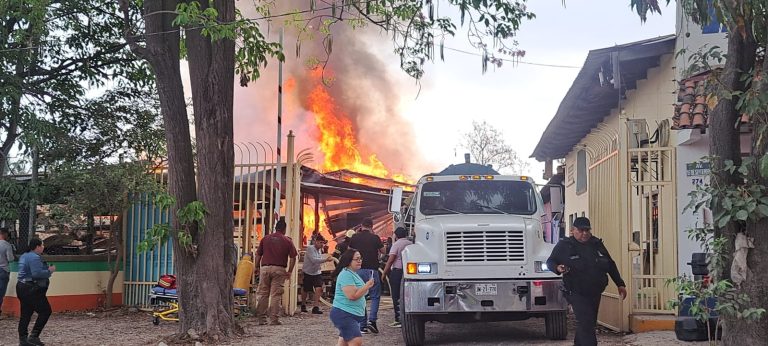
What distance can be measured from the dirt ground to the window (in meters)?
7.02

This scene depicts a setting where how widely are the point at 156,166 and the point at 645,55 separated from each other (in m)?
9.29

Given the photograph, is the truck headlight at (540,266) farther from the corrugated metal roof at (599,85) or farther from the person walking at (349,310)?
the corrugated metal roof at (599,85)

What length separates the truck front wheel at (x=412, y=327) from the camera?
1027 centimetres

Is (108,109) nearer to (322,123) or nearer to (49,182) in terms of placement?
(49,182)

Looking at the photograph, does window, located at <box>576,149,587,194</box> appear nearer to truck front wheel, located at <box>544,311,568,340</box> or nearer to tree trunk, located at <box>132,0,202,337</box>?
truck front wheel, located at <box>544,311,568,340</box>

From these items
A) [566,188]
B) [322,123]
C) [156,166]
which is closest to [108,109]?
[156,166]

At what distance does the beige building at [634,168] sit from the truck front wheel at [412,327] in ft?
9.42

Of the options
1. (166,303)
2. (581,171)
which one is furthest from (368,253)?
(581,171)

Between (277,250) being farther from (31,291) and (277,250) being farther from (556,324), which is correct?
(556,324)

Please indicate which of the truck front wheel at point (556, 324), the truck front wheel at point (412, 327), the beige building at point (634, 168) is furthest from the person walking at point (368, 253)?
the beige building at point (634, 168)

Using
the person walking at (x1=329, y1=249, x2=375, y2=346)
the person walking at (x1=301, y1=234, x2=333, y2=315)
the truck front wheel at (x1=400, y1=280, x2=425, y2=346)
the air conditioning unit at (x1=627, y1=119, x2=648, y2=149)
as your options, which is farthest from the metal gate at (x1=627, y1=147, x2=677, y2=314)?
the person walking at (x1=301, y1=234, x2=333, y2=315)

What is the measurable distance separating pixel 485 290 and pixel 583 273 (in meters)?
1.86

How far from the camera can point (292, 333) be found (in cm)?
1216

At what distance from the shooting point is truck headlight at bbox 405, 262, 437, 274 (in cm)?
1012
